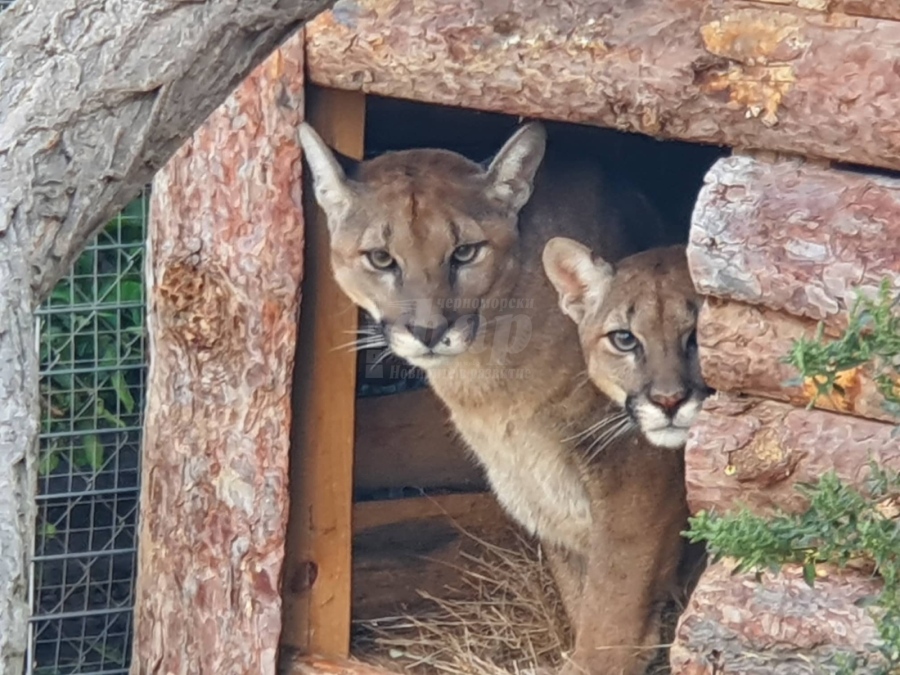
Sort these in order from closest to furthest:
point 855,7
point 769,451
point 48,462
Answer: point 855,7
point 769,451
point 48,462

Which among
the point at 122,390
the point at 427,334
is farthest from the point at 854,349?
the point at 122,390

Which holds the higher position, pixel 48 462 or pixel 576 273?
pixel 576 273

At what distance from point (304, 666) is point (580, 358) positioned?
1.09 metres

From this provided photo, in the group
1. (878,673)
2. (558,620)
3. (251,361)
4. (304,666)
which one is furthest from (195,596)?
(878,673)

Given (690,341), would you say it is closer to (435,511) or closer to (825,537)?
(435,511)

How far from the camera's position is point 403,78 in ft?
13.4

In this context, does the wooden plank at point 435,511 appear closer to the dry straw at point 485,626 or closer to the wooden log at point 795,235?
the dry straw at point 485,626

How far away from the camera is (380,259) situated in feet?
14.6

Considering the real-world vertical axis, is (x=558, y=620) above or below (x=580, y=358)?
below

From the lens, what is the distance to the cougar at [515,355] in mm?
4395

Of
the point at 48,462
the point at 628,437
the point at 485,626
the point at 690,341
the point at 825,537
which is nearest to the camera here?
the point at 825,537

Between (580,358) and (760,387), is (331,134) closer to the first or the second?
(580,358)

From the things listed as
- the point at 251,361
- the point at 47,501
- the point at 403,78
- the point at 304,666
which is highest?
the point at 403,78

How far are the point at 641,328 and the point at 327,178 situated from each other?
876 mm
